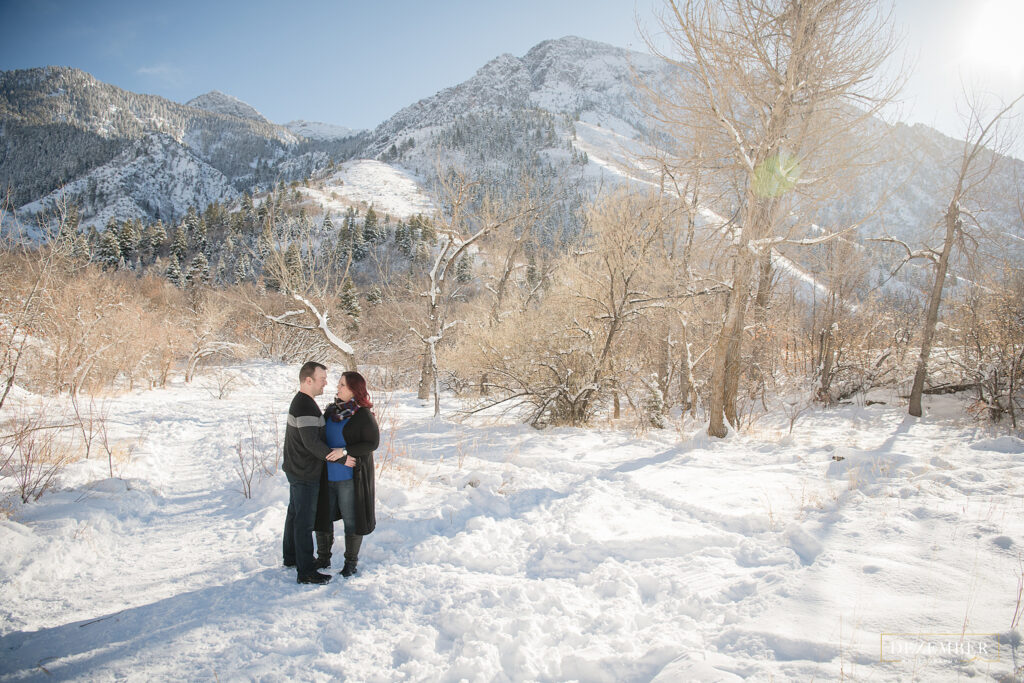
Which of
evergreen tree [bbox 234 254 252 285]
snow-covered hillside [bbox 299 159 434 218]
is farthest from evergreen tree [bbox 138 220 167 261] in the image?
snow-covered hillside [bbox 299 159 434 218]

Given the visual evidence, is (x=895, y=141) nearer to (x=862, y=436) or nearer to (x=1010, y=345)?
(x=862, y=436)

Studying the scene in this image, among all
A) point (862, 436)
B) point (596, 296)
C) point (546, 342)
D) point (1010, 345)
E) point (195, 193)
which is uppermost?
point (195, 193)

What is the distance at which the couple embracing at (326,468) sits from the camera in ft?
11.0

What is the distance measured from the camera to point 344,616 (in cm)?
297

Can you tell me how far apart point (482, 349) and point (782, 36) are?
782cm

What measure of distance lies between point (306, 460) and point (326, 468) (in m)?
0.24

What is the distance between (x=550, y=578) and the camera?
336 centimetres

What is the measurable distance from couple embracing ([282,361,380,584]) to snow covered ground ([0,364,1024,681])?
1.03 ft

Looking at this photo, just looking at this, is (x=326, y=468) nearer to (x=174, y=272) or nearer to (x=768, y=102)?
(x=768, y=102)

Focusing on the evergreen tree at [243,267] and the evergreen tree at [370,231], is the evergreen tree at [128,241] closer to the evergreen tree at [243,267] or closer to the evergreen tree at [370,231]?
the evergreen tree at [243,267]

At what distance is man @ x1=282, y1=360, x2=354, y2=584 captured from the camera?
3285 millimetres

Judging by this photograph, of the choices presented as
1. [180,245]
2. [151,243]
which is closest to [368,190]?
[151,243]

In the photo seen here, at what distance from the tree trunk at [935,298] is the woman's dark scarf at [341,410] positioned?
13.2 meters

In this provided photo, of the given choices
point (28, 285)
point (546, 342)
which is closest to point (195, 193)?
point (28, 285)
